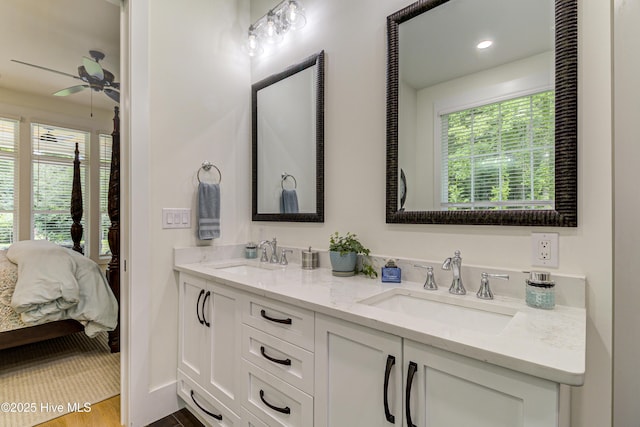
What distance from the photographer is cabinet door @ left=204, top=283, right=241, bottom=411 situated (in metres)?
1.39

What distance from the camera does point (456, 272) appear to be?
3.91 feet

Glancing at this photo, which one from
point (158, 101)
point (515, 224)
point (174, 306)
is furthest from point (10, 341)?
point (515, 224)

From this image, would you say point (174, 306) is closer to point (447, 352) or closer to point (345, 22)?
point (447, 352)

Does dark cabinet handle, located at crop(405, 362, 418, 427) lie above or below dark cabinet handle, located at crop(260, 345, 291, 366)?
above

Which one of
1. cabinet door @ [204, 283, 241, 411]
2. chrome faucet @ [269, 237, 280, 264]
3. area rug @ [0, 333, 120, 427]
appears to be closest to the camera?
cabinet door @ [204, 283, 241, 411]

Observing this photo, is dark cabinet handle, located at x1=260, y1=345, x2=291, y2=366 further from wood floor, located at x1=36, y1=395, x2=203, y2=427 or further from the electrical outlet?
the electrical outlet

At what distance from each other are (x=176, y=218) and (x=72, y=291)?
121 cm

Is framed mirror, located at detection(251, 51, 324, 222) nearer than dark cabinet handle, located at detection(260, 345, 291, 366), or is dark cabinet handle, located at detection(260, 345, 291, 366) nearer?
dark cabinet handle, located at detection(260, 345, 291, 366)

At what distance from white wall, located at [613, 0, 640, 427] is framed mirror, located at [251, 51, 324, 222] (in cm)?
122

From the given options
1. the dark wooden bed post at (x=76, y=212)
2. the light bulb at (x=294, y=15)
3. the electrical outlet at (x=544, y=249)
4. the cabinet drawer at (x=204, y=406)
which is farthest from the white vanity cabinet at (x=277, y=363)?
the dark wooden bed post at (x=76, y=212)

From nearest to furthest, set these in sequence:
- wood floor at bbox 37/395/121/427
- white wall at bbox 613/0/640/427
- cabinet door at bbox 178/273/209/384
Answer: white wall at bbox 613/0/640/427
cabinet door at bbox 178/273/209/384
wood floor at bbox 37/395/121/427

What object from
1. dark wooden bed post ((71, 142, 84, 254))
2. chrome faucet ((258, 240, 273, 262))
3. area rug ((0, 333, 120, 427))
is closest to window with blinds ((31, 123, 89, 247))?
dark wooden bed post ((71, 142, 84, 254))

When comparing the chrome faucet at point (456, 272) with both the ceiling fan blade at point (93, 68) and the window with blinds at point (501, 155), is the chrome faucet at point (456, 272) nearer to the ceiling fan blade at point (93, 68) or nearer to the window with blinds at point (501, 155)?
the window with blinds at point (501, 155)

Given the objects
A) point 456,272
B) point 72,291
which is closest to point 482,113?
point 456,272
